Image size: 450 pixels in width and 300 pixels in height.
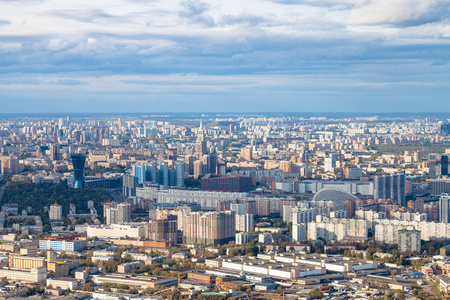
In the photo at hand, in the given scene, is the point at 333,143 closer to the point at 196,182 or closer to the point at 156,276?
the point at 196,182

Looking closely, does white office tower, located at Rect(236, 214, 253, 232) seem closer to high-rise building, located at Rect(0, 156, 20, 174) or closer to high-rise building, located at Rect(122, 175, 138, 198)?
high-rise building, located at Rect(122, 175, 138, 198)

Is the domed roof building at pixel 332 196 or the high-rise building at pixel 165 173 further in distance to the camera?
the high-rise building at pixel 165 173

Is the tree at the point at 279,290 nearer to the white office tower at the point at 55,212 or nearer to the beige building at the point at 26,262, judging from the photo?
the beige building at the point at 26,262

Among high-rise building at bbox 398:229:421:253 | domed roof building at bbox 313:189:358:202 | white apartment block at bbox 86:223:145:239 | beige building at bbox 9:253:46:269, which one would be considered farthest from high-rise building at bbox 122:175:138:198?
beige building at bbox 9:253:46:269

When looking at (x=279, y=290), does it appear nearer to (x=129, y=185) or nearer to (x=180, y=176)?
(x=129, y=185)

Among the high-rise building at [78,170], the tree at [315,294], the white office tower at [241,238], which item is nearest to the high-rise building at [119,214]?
the white office tower at [241,238]

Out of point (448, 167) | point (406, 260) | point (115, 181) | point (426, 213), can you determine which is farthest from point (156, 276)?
point (448, 167)

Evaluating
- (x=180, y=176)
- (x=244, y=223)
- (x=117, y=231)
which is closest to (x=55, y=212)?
(x=117, y=231)

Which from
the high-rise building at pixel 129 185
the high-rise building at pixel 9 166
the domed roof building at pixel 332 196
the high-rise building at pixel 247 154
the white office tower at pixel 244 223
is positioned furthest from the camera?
the high-rise building at pixel 247 154
